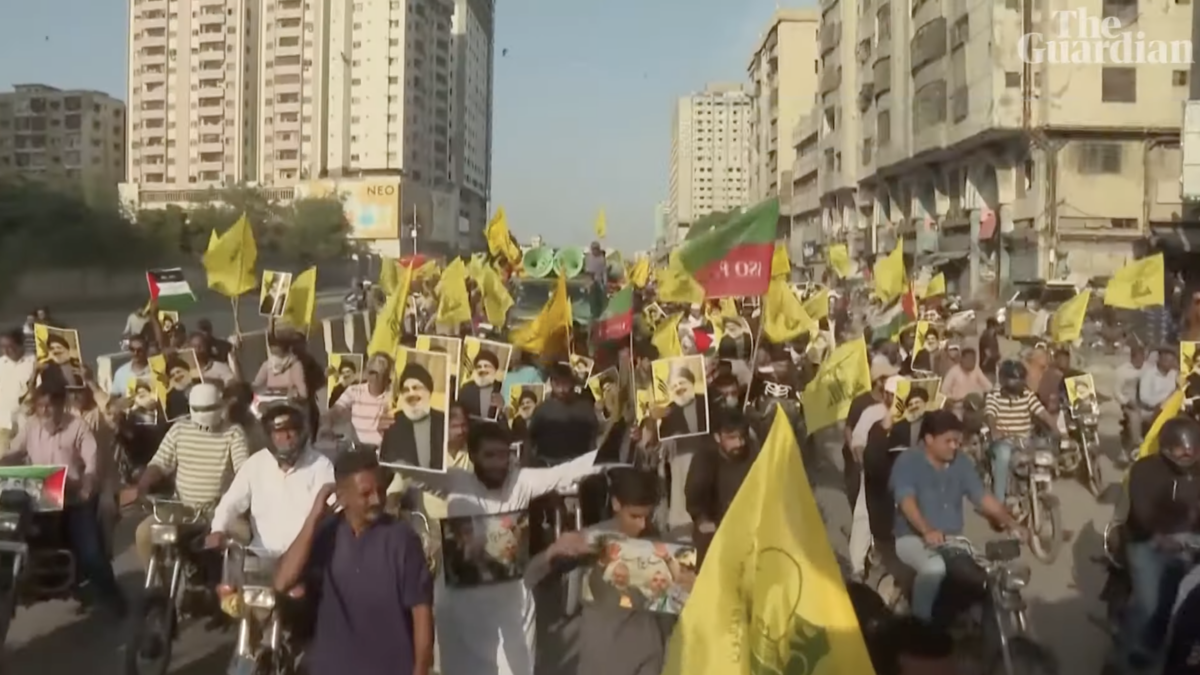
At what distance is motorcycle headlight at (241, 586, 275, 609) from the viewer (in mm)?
4832

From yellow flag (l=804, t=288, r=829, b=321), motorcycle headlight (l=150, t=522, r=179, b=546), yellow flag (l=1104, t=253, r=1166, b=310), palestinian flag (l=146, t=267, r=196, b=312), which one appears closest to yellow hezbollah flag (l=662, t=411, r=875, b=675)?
motorcycle headlight (l=150, t=522, r=179, b=546)

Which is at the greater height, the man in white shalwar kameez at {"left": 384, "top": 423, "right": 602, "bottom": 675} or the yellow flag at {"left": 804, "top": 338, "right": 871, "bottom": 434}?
the yellow flag at {"left": 804, "top": 338, "right": 871, "bottom": 434}

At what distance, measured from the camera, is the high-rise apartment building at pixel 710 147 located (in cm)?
15212

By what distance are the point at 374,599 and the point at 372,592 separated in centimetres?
2

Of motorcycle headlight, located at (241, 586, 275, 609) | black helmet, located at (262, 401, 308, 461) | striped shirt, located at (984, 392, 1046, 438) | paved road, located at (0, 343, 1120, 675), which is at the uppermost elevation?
black helmet, located at (262, 401, 308, 461)

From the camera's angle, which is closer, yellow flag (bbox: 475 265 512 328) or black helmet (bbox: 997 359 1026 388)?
black helmet (bbox: 997 359 1026 388)

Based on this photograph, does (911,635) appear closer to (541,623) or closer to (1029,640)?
(1029,640)

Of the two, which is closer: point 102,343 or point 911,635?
point 911,635

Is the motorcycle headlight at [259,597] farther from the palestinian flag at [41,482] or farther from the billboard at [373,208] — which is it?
the billboard at [373,208]

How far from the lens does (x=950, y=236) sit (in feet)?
164

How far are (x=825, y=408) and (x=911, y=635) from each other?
560cm

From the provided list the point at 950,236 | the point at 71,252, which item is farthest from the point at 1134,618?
the point at 950,236

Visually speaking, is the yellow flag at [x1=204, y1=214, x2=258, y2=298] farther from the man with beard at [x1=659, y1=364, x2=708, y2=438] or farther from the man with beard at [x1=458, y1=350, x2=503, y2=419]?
the man with beard at [x1=659, y1=364, x2=708, y2=438]

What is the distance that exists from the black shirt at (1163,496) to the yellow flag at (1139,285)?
1057 cm
